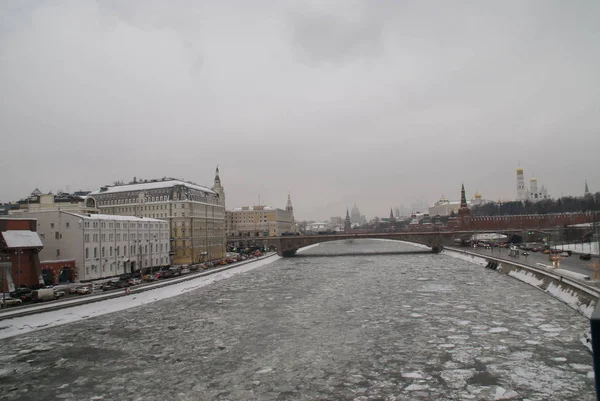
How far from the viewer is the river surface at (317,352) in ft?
45.8

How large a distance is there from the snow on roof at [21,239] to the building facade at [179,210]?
29.8 m

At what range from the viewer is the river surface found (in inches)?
549

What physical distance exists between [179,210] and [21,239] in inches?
1321

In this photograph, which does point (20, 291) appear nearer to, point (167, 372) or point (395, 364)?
point (167, 372)

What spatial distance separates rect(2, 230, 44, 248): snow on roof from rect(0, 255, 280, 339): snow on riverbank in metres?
11.6

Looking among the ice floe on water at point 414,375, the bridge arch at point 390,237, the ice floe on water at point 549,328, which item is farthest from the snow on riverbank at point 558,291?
the bridge arch at point 390,237

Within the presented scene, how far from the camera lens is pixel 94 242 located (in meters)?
47.4

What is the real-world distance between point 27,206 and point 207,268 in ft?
96.8

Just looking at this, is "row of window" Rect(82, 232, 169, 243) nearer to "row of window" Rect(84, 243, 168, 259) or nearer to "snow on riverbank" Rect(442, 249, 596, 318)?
"row of window" Rect(84, 243, 168, 259)

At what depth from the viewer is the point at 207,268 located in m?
58.2

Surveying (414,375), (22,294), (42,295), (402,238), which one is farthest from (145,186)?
(414,375)

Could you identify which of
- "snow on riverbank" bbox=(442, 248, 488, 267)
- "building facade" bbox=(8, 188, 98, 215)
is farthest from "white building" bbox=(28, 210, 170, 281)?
"snow on riverbank" bbox=(442, 248, 488, 267)

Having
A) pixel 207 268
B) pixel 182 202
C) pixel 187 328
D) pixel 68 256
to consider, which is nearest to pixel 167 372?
pixel 187 328

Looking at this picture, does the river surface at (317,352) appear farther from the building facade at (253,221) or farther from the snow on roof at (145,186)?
the building facade at (253,221)
